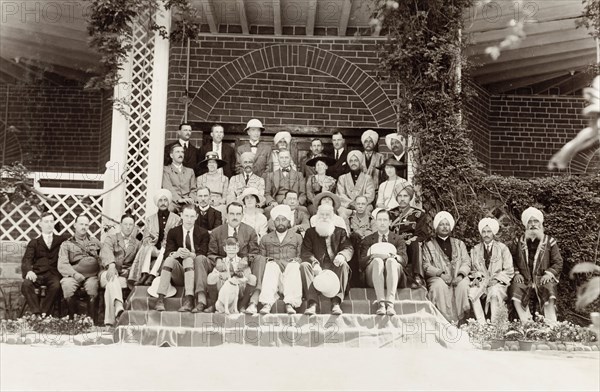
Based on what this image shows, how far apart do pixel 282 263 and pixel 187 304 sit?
39.4 inches

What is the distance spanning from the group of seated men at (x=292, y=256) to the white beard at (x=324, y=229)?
0.01 metres

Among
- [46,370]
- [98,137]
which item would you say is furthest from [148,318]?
[98,137]

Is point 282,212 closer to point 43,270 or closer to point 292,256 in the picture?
point 292,256

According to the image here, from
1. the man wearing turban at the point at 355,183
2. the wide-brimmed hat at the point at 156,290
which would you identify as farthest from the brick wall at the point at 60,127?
the wide-brimmed hat at the point at 156,290

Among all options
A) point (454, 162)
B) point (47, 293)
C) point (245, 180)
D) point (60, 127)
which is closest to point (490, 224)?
point (454, 162)

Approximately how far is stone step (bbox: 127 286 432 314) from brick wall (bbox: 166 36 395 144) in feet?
12.9

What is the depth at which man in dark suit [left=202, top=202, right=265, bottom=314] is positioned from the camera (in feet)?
24.1

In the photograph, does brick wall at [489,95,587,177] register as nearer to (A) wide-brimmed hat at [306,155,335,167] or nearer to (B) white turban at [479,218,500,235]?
(A) wide-brimmed hat at [306,155,335,167]

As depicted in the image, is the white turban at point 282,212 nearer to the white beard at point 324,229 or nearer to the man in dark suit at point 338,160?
the white beard at point 324,229

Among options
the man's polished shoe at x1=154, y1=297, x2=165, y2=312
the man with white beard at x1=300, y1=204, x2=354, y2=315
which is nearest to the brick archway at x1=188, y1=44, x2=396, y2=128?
the man with white beard at x1=300, y1=204, x2=354, y2=315

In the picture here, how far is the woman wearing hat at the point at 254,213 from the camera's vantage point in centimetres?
823

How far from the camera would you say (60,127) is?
13.0 m

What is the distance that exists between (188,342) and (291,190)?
276cm

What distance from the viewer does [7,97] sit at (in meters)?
13.4
